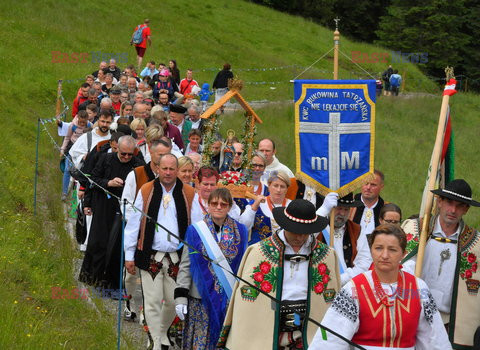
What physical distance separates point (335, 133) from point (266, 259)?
2.06 metres

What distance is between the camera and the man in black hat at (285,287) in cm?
606

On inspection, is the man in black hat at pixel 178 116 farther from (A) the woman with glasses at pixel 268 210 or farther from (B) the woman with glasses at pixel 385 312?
(B) the woman with glasses at pixel 385 312

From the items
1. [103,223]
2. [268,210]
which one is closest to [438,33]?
[103,223]

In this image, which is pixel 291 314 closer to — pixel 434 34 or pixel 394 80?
pixel 394 80

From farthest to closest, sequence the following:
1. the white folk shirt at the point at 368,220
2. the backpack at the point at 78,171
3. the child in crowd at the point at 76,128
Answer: the child in crowd at the point at 76,128, the backpack at the point at 78,171, the white folk shirt at the point at 368,220

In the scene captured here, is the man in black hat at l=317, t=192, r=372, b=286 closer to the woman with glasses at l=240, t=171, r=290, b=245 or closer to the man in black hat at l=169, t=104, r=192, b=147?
the woman with glasses at l=240, t=171, r=290, b=245

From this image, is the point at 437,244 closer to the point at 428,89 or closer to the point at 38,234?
the point at 38,234

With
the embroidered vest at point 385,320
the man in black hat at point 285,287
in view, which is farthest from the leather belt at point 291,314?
the embroidered vest at point 385,320

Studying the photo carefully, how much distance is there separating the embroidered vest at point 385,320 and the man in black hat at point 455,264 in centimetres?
139

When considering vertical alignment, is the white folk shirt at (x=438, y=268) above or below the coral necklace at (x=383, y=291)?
below

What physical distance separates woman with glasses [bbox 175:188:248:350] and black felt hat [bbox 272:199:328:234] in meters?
1.17

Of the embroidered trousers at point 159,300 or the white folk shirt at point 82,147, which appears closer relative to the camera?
the embroidered trousers at point 159,300

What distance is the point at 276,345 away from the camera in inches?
239

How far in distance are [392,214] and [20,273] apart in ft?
14.0
